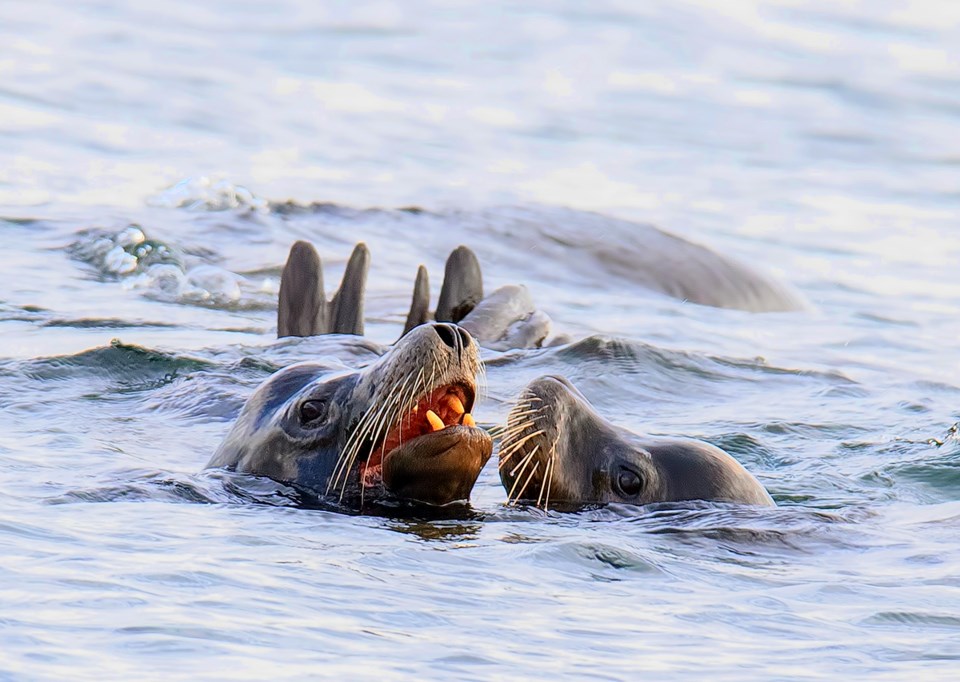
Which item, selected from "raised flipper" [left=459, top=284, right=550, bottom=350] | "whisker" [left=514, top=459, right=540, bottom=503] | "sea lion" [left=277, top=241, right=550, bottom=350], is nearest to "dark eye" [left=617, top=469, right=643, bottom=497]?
"whisker" [left=514, top=459, right=540, bottom=503]

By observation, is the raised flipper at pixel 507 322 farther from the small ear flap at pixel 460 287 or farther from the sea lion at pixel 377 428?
the sea lion at pixel 377 428

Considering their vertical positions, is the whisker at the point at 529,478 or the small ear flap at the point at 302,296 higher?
the small ear flap at the point at 302,296

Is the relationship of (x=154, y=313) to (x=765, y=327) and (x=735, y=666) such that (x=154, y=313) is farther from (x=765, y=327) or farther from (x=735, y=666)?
(x=735, y=666)

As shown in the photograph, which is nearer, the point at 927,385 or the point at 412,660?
the point at 412,660

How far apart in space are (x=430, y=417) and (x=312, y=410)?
539 millimetres

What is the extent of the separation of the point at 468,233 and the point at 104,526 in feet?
27.4

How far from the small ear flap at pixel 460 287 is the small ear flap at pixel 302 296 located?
68cm

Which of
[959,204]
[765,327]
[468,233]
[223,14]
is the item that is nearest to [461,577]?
[765,327]

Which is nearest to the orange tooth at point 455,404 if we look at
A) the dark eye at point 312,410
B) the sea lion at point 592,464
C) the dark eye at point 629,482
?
the sea lion at point 592,464

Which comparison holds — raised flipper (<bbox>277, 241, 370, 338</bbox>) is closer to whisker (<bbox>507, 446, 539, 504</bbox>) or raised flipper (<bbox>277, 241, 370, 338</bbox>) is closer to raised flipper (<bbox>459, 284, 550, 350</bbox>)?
raised flipper (<bbox>459, 284, 550, 350</bbox>)

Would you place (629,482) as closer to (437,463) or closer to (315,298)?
(437,463)

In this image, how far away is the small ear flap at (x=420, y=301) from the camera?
8844mm

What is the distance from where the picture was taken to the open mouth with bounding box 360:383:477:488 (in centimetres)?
588

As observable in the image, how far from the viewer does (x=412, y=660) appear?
4355 mm
